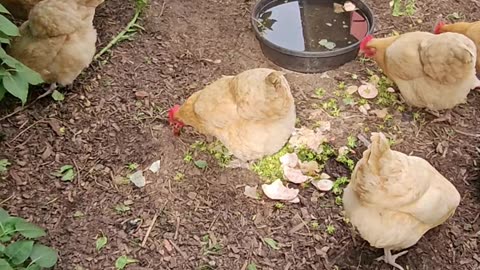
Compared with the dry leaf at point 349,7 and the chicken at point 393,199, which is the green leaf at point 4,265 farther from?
the dry leaf at point 349,7

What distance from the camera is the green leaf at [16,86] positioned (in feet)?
11.4

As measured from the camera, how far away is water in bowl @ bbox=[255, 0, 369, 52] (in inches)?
183

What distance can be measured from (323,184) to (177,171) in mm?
858

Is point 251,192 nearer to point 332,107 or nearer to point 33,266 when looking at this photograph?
point 332,107

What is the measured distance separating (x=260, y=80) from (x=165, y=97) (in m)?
0.91

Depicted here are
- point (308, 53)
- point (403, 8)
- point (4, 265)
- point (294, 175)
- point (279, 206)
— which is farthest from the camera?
point (403, 8)

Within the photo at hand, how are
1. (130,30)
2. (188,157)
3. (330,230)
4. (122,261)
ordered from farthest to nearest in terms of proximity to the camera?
(130,30)
(188,157)
(330,230)
(122,261)

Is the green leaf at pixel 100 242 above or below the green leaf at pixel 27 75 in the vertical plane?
below

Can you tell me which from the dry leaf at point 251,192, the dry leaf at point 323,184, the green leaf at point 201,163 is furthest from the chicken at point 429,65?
the green leaf at point 201,163

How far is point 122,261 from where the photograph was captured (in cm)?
346

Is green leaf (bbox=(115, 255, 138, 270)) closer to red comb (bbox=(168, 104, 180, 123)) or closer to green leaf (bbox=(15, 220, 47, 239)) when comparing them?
green leaf (bbox=(15, 220, 47, 239))

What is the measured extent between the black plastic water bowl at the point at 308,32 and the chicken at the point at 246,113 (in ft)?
2.18

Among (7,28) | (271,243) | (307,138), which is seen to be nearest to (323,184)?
(307,138)

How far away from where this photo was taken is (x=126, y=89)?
14.3ft
